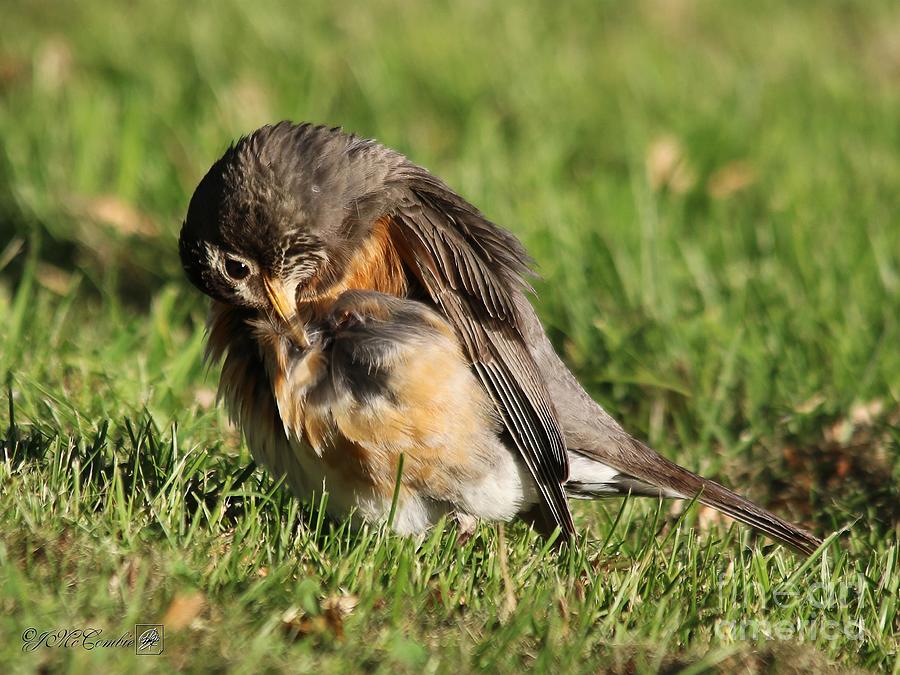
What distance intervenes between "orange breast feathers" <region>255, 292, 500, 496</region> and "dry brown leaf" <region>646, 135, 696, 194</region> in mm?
3678

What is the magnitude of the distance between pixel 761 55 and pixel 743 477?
17.8 ft

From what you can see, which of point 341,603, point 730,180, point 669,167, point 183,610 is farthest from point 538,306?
point 183,610

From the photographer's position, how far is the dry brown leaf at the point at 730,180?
7586mm

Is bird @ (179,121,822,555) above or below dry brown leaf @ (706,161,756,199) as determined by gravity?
below

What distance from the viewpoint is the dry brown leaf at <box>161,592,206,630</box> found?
3.11 m

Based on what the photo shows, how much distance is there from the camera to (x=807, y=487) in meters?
5.14

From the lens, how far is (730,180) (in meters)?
7.66

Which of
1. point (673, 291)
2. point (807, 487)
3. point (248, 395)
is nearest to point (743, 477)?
point (807, 487)
